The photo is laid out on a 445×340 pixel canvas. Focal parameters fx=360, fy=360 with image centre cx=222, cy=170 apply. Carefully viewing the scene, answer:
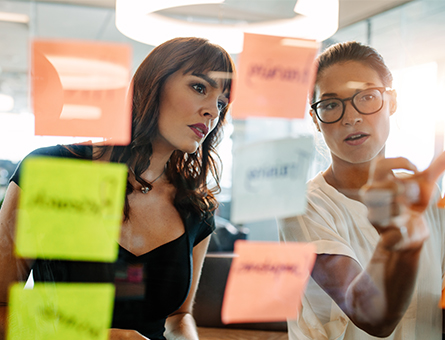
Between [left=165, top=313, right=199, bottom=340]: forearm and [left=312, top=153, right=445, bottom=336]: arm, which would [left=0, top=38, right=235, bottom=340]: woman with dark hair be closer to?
[left=165, top=313, right=199, bottom=340]: forearm

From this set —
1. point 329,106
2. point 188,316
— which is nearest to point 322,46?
point 329,106

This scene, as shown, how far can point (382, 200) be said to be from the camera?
18.8 inches

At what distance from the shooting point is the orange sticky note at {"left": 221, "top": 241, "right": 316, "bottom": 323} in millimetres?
564

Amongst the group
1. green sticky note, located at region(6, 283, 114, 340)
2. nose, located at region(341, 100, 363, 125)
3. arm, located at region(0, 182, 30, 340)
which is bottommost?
green sticky note, located at region(6, 283, 114, 340)

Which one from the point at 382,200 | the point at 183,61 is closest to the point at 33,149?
the point at 183,61

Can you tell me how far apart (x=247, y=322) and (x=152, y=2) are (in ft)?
1.77

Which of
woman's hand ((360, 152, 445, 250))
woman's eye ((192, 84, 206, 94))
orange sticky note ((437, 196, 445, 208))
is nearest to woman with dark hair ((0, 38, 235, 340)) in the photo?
woman's eye ((192, 84, 206, 94))

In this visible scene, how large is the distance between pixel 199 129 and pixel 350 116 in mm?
229

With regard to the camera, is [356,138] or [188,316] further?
[188,316]

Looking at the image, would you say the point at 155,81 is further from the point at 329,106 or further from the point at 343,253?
the point at 343,253

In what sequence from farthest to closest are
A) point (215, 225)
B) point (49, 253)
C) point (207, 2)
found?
point (215, 225) → point (207, 2) → point (49, 253)

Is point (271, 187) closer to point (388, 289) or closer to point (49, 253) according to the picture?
point (388, 289)

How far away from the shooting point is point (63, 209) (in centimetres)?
46

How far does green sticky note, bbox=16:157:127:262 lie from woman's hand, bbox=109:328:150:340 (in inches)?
4.7
